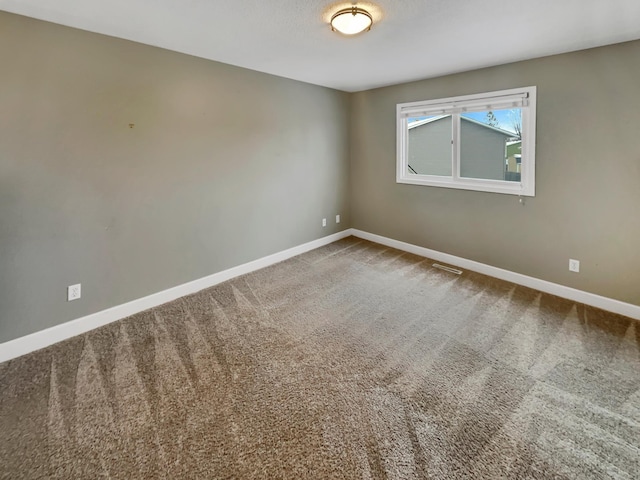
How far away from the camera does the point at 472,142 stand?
3705mm

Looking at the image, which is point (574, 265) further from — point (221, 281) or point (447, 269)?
point (221, 281)

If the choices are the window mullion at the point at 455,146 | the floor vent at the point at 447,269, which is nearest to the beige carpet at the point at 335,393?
the floor vent at the point at 447,269

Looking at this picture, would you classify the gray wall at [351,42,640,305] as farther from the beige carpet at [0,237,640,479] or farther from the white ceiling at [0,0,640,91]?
the beige carpet at [0,237,640,479]

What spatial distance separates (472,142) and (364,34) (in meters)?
1.99

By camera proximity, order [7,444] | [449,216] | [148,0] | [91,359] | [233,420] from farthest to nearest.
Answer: [449,216]
[91,359]
[148,0]
[233,420]
[7,444]

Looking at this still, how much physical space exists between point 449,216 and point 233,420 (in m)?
3.34

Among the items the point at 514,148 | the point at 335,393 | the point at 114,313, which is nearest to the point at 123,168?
the point at 114,313

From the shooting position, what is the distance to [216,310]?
288 cm

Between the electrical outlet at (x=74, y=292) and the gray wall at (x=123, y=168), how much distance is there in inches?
1.4

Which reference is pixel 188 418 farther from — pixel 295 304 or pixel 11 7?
pixel 11 7

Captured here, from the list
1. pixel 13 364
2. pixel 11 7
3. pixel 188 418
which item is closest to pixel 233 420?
pixel 188 418

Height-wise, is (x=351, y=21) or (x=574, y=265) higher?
(x=351, y=21)

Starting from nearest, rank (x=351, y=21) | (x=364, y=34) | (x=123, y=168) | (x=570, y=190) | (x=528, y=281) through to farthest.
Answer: (x=351, y=21) → (x=364, y=34) → (x=123, y=168) → (x=570, y=190) → (x=528, y=281)

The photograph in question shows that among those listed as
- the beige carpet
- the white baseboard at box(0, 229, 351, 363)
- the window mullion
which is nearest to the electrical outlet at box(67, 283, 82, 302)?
the white baseboard at box(0, 229, 351, 363)
